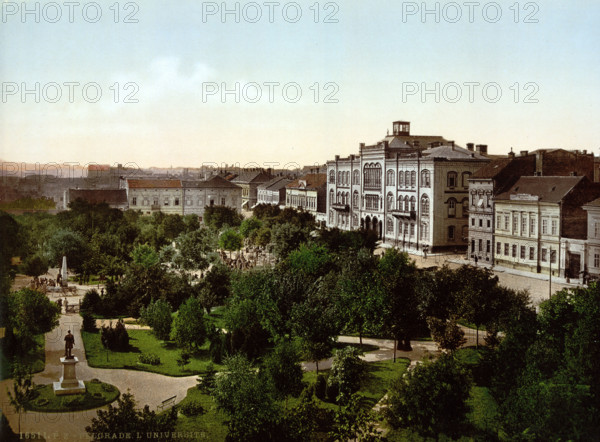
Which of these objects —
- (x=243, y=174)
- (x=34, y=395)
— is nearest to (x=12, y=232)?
(x=34, y=395)

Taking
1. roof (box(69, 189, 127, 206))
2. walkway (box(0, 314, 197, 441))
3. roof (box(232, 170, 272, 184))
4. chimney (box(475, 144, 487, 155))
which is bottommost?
walkway (box(0, 314, 197, 441))

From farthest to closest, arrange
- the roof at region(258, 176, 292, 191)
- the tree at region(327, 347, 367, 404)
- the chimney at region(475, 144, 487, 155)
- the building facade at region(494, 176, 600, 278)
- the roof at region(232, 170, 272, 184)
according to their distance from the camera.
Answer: the roof at region(232, 170, 272, 184)
the roof at region(258, 176, 292, 191)
the chimney at region(475, 144, 487, 155)
the building facade at region(494, 176, 600, 278)
the tree at region(327, 347, 367, 404)

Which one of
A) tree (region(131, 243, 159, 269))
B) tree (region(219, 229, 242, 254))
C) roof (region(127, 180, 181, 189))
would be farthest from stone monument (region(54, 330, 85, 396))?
roof (region(127, 180, 181, 189))

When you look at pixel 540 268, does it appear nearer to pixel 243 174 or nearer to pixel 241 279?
pixel 241 279

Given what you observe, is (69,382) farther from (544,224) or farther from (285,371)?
(544,224)

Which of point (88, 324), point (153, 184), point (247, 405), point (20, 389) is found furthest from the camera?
point (153, 184)

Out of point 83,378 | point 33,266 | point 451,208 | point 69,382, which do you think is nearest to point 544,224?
point 451,208

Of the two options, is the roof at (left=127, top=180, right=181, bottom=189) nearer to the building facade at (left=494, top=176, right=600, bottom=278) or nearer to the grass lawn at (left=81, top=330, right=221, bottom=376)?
the building facade at (left=494, top=176, right=600, bottom=278)
